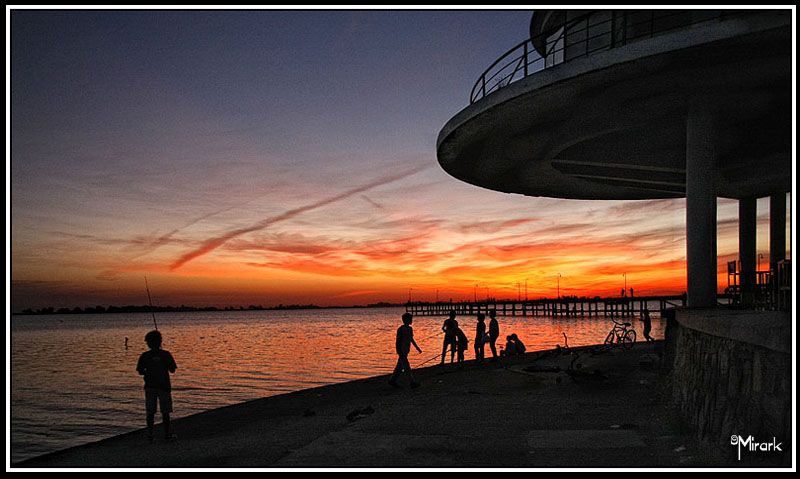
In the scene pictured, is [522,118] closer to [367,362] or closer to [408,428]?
[408,428]

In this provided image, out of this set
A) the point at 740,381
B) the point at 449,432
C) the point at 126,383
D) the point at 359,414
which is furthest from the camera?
the point at 126,383

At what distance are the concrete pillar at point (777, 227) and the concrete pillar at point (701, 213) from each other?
1006 centimetres

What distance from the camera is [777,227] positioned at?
23109 mm

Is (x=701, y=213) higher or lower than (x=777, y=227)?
lower

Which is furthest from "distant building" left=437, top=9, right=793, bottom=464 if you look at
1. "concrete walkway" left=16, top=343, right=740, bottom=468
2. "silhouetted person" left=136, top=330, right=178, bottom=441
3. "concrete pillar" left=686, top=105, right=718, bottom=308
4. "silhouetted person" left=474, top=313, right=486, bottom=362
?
"silhouetted person" left=136, top=330, right=178, bottom=441

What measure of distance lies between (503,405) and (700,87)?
712 cm

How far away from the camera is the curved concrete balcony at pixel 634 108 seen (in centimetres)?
1148

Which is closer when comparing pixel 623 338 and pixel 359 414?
pixel 359 414

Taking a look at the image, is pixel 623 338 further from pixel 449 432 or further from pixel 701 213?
pixel 449 432

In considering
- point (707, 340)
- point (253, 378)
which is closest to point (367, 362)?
point (253, 378)

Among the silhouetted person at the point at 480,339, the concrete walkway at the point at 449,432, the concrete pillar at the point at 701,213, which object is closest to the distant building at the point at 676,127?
the concrete pillar at the point at 701,213

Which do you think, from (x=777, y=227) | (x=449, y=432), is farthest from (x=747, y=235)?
(x=449, y=432)

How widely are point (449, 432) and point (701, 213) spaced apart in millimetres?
7684

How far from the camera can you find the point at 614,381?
14.8m
